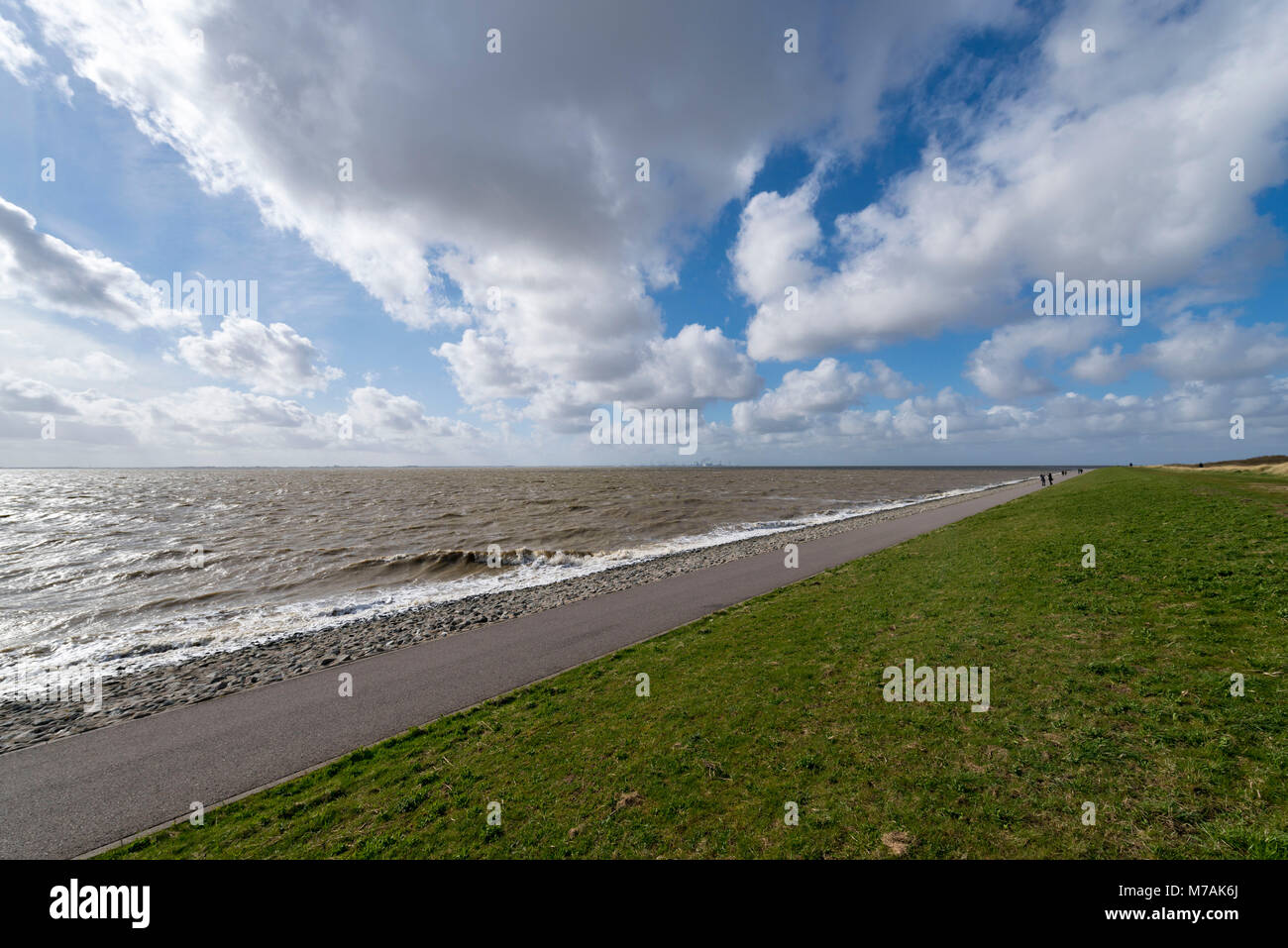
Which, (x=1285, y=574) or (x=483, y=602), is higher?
(x=1285, y=574)

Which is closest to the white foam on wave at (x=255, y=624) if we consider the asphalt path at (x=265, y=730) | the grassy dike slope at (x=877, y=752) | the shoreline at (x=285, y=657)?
the shoreline at (x=285, y=657)

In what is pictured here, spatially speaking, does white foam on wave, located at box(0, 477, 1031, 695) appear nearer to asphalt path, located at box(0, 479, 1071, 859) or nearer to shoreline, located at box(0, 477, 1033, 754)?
shoreline, located at box(0, 477, 1033, 754)

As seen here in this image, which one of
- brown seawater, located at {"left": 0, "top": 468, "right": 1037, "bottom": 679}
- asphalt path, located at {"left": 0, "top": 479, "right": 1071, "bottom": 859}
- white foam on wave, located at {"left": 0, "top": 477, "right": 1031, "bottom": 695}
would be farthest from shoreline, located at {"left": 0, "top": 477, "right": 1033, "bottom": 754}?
brown seawater, located at {"left": 0, "top": 468, "right": 1037, "bottom": 679}

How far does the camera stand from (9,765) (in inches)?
A: 361

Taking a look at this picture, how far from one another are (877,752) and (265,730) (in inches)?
480

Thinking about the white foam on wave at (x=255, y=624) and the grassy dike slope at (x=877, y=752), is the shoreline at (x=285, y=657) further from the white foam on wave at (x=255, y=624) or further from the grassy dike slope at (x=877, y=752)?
the grassy dike slope at (x=877, y=752)

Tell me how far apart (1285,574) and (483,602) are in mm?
23915

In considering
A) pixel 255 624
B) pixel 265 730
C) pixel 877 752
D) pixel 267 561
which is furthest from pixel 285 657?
pixel 267 561

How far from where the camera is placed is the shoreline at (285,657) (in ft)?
37.5

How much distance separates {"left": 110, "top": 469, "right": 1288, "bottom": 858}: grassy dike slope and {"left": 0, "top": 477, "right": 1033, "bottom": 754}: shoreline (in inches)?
283

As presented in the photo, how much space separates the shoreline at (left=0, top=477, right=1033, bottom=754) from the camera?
11.4 metres
